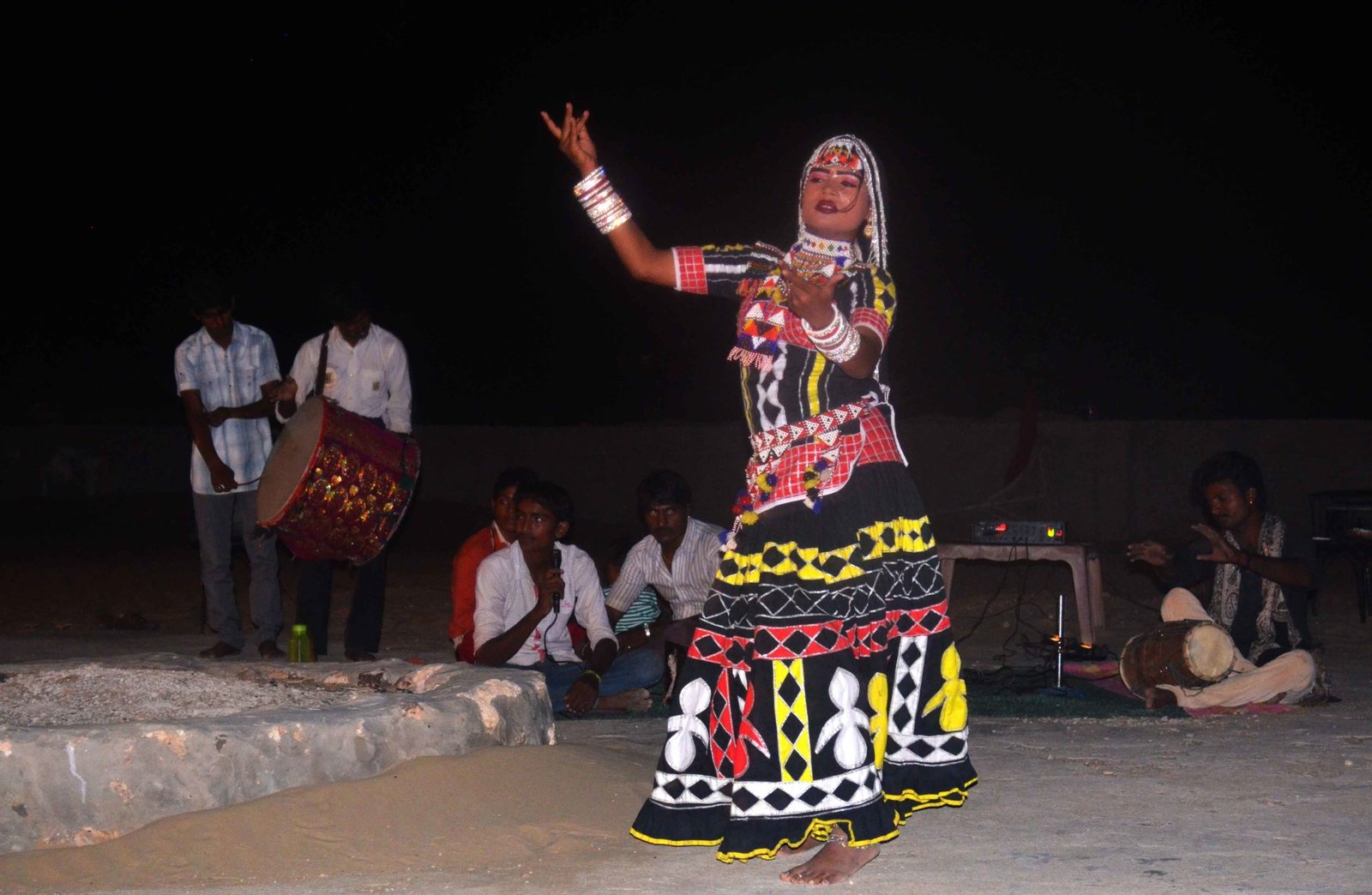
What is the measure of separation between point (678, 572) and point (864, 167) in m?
2.98

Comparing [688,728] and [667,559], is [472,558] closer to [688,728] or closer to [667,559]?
[667,559]

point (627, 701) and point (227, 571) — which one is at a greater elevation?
point (227, 571)

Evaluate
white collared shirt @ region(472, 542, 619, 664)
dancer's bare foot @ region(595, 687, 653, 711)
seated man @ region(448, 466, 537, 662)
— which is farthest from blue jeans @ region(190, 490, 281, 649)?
dancer's bare foot @ region(595, 687, 653, 711)

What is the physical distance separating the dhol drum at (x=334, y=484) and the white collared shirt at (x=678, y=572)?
3.61 feet

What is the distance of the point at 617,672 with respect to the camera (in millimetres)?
5996

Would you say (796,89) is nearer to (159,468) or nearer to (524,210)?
(524,210)

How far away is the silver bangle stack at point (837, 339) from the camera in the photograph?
3.26m

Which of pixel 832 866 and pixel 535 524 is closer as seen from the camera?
pixel 832 866

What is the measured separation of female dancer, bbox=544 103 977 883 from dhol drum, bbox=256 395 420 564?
9.85 feet

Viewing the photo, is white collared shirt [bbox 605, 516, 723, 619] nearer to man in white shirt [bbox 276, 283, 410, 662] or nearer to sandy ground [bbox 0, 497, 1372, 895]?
sandy ground [bbox 0, 497, 1372, 895]

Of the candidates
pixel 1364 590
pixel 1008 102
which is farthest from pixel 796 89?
pixel 1364 590

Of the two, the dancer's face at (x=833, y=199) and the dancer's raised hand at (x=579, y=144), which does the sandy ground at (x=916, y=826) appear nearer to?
the dancer's face at (x=833, y=199)

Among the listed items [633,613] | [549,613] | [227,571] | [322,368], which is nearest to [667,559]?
[633,613]

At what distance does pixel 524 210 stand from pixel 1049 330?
7334 mm
